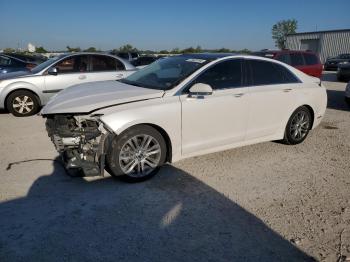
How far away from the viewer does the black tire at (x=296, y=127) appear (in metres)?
5.61

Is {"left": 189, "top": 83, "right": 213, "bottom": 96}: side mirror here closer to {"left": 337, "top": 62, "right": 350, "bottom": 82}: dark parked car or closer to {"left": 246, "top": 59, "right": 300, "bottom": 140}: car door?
{"left": 246, "top": 59, "right": 300, "bottom": 140}: car door

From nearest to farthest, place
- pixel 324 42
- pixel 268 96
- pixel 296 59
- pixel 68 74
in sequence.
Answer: pixel 268 96 < pixel 68 74 < pixel 296 59 < pixel 324 42

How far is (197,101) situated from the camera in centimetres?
438

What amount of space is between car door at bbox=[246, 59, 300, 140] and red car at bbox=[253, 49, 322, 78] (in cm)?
670

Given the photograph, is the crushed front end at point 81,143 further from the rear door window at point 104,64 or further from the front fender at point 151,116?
the rear door window at point 104,64

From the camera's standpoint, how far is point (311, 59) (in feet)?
41.0

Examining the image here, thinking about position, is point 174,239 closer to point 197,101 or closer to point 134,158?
point 134,158

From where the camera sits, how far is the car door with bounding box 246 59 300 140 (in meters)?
4.99

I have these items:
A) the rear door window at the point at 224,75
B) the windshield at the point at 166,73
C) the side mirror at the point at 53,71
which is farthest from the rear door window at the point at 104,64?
the rear door window at the point at 224,75

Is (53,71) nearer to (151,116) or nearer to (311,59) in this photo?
(151,116)

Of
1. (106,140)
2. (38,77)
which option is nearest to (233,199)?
(106,140)

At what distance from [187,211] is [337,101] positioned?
30.2ft

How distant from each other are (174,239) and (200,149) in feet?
5.70

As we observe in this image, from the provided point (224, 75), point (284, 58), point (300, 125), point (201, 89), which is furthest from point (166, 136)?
point (284, 58)
